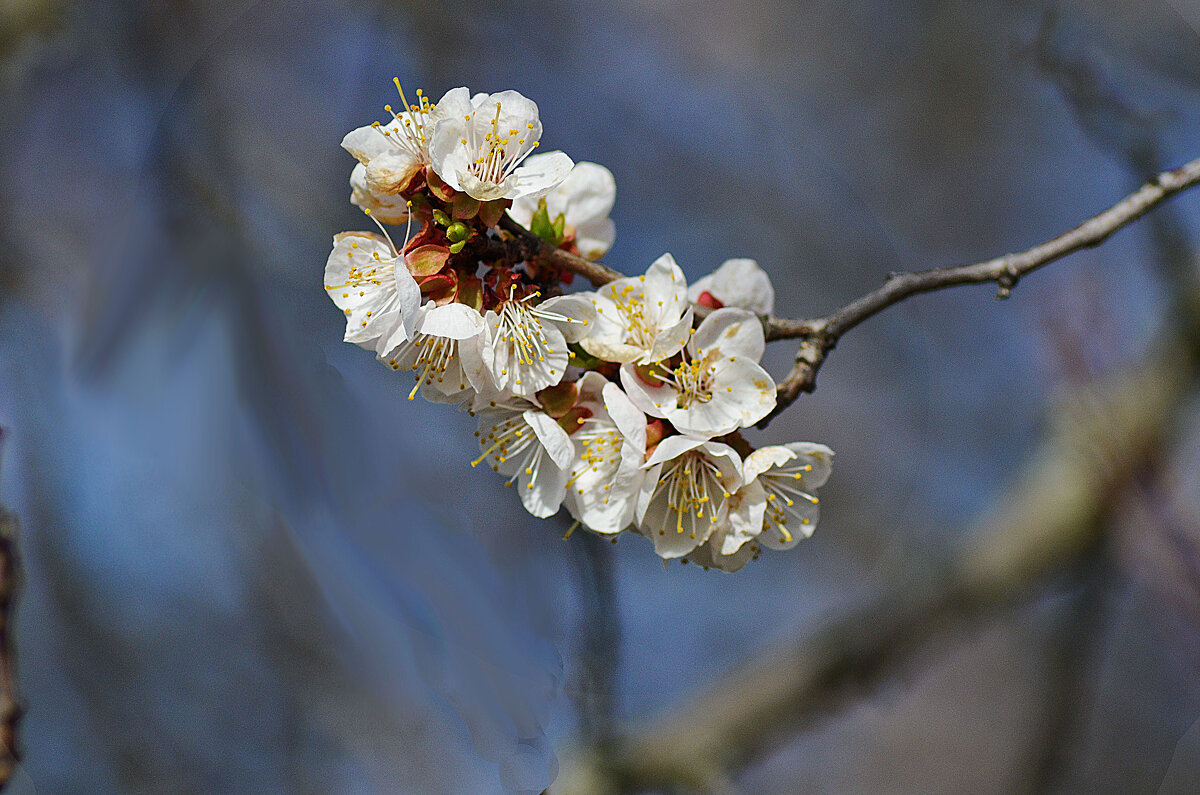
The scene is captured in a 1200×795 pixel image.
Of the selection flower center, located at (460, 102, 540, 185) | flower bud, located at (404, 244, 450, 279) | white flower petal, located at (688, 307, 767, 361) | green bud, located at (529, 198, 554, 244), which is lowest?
white flower petal, located at (688, 307, 767, 361)

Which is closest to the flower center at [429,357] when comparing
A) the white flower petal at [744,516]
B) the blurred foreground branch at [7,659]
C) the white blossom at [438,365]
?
the white blossom at [438,365]

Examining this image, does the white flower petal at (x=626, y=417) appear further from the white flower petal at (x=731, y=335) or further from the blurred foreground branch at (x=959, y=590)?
the blurred foreground branch at (x=959, y=590)

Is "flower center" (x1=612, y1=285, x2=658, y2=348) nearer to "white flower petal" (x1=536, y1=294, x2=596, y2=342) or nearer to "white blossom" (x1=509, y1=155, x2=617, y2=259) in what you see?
"white flower petal" (x1=536, y1=294, x2=596, y2=342)

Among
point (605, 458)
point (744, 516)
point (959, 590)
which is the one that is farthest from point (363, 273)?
point (959, 590)

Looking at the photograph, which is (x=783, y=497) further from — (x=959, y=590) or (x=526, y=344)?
(x=959, y=590)

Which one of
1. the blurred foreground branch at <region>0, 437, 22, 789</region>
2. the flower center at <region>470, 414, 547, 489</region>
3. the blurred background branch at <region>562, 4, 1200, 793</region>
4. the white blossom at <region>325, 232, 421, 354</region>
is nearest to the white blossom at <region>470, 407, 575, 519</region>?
the flower center at <region>470, 414, 547, 489</region>

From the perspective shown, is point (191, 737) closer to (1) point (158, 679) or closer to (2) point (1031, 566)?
(1) point (158, 679)
